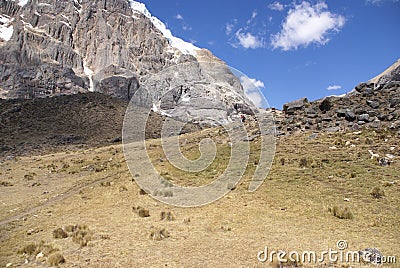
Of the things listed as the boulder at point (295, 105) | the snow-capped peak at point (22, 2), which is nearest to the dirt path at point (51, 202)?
the boulder at point (295, 105)

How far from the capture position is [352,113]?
29703mm

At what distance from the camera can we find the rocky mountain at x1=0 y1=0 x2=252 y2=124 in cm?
11344

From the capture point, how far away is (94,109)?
75062mm

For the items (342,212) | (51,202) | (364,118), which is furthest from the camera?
(364,118)

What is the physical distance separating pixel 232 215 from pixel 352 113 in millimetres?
20567

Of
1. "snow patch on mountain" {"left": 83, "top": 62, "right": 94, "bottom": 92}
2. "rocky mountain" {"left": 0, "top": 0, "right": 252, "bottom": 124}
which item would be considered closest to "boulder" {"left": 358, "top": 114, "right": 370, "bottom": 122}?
"rocky mountain" {"left": 0, "top": 0, "right": 252, "bottom": 124}

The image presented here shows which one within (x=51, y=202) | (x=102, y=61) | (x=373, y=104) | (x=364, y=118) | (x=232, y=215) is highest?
(x=102, y=61)

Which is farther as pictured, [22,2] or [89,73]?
[22,2]

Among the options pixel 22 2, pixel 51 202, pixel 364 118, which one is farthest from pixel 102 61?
pixel 51 202

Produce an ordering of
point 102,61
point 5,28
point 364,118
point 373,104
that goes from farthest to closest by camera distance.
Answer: point 102,61 → point 5,28 → point 373,104 → point 364,118

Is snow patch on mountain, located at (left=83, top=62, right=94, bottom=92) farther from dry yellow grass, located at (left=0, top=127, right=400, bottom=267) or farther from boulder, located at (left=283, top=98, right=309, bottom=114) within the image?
dry yellow grass, located at (left=0, top=127, right=400, bottom=267)

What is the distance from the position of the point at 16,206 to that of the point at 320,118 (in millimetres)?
26931

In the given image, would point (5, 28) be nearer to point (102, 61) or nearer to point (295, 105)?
point (102, 61)

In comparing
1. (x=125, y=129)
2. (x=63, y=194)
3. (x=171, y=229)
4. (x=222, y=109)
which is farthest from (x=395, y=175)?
(x=222, y=109)
